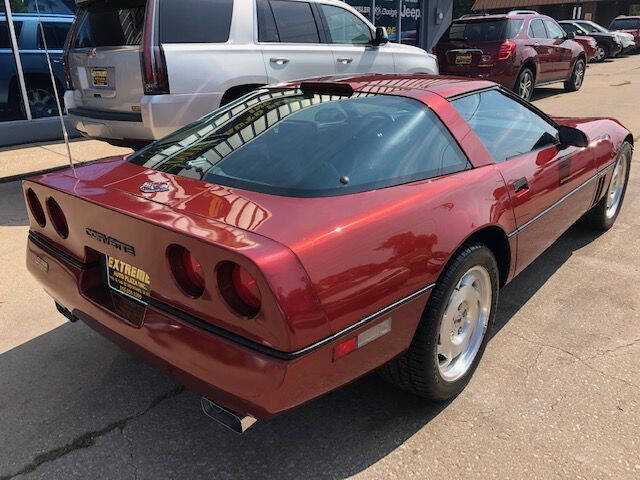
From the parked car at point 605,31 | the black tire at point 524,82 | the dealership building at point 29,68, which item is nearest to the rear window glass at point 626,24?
the parked car at point 605,31

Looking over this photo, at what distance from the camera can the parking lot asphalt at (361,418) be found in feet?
7.02

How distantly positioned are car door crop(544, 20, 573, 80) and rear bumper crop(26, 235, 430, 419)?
11344 millimetres

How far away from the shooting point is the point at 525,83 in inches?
423

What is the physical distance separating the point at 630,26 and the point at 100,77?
27.7 meters

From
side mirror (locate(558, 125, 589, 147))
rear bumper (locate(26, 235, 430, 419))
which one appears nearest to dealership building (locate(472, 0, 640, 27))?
side mirror (locate(558, 125, 589, 147))

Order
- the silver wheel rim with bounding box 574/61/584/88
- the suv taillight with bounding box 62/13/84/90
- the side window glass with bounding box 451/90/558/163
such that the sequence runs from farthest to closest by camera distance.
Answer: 1. the silver wheel rim with bounding box 574/61/584/88
2. the suv taillight with bounding box 62/13/84/90
3. the side window glass with bounding box 451/90/558/163

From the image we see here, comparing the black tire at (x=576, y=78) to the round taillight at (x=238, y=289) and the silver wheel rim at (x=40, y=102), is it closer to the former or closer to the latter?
the silver wheel rim at (x=40, y=102)

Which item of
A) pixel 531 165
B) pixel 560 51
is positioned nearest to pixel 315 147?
pixel 531 165

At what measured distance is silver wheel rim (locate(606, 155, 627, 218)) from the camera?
434cm

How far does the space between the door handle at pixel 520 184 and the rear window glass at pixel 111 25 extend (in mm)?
3648

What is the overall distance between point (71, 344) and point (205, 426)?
1.08 metres

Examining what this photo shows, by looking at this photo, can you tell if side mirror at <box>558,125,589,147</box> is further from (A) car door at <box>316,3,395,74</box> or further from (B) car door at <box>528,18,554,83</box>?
(B) car door at <box>528,18,554,83</box>

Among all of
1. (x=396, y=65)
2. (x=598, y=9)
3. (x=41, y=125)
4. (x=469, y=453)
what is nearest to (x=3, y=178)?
(x=41, y=125)

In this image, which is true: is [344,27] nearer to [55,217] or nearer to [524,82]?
[55,217]
